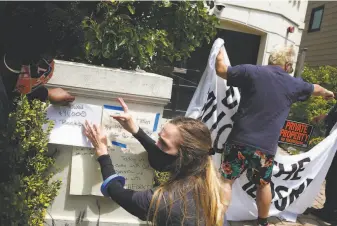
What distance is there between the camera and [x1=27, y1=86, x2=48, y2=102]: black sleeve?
2141mm

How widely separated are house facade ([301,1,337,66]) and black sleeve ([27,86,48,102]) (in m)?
10.6

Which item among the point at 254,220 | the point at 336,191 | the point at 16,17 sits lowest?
the point at 254,220

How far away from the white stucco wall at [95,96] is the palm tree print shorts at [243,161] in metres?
0.94

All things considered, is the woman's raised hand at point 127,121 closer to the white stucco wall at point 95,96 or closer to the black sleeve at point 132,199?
the white stucco wall at point 95,96

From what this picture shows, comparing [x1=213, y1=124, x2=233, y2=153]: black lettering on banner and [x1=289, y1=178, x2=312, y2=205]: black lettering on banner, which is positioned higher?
[x1=213, y1=124, x2=233, y2=153]: black lettering on banner

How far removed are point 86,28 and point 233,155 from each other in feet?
5.39

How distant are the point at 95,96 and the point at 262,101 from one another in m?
1.45

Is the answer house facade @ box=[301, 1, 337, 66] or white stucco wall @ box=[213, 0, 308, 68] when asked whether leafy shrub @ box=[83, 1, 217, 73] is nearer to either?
white stucco wall @ box=[213, 0, 308, 68]

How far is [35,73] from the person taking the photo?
2062mm

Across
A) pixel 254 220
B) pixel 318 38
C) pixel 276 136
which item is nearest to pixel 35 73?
pixel 276 136

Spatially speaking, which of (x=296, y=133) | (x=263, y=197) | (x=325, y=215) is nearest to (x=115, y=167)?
(x=263, y=197)

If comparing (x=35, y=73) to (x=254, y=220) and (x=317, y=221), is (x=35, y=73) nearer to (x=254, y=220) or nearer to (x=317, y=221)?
(x=254, y=220)

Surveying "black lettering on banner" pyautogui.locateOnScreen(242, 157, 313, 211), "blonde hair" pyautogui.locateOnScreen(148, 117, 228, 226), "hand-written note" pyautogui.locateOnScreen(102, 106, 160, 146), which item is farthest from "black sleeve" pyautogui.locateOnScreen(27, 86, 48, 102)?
"black lettering on banner" pyautogui.locateOnScreen(242, 157, 313, 211)

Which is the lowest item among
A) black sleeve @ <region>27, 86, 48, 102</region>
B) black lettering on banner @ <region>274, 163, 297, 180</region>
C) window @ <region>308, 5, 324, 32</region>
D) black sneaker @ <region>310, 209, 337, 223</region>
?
black sneaker @ <region>310, 209, 337, 223</region>
